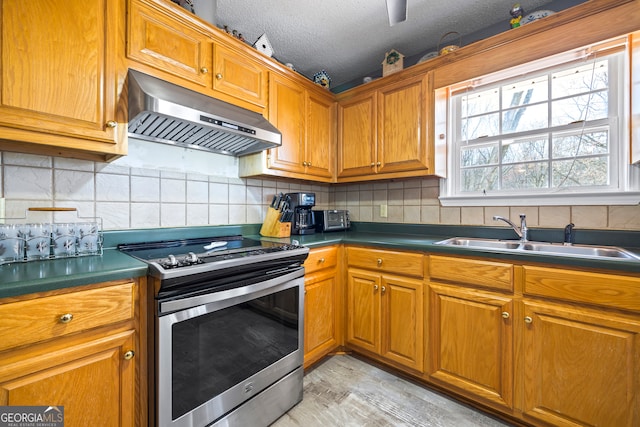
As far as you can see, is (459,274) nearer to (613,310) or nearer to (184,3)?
(613,310)

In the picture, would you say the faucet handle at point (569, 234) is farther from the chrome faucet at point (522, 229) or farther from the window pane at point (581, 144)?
the window pane at point (581, 144)

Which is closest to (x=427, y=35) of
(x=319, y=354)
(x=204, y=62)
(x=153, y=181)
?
(x=204, y=62)

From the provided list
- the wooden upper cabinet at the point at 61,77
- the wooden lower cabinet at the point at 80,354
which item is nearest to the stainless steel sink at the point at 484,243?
the wooden lower cabinet at the point at 80,354

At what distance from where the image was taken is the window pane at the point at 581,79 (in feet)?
5.24

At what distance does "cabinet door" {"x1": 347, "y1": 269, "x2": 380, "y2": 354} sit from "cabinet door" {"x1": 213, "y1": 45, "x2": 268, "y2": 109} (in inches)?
54.6

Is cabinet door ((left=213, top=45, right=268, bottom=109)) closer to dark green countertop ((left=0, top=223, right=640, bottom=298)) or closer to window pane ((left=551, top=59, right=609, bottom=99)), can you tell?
dark green countertop ((left=0, top=223, right=640, bottom=298))

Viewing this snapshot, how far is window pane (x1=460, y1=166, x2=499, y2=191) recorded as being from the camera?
1966 millimetres

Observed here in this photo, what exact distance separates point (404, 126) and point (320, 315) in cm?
151

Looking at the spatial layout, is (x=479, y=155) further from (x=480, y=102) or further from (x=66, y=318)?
(x=66, y=318)

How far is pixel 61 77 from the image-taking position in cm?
108

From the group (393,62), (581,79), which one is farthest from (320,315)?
(581,79)

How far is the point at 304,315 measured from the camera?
1.71 metres

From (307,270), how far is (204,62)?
1.37m

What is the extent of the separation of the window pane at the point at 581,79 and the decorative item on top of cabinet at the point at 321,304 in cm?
178
